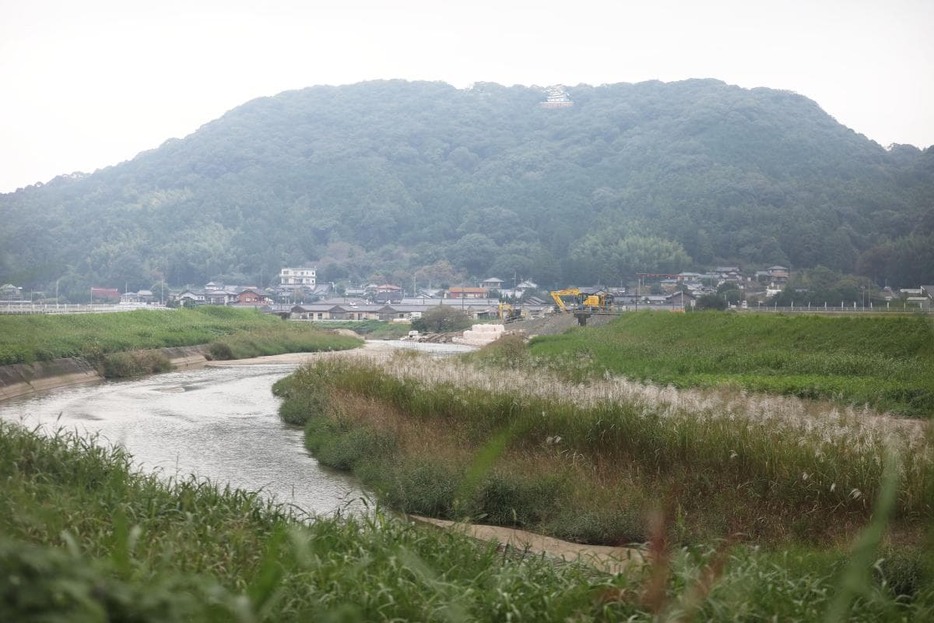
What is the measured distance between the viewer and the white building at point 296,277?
129m

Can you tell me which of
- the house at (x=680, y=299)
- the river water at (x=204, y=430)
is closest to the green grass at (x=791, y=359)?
the river water at (x=204, y=430)

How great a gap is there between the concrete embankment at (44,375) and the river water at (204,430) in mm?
672

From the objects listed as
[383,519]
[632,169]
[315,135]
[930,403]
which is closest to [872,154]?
[632,169]

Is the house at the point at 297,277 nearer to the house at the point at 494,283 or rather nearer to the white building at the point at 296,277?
the white building at the point at 296,277

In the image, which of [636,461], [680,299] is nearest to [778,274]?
[680,299]

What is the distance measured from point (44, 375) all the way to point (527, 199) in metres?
130

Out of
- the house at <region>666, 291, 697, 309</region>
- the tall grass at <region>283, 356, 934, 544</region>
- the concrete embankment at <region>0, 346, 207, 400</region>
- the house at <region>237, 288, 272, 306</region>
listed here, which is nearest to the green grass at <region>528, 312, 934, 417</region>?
the tall grass at <region>283, 356, 934, 544</region>

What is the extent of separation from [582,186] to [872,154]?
44.7 metres

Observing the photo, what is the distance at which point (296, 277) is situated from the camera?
13025 centimetres

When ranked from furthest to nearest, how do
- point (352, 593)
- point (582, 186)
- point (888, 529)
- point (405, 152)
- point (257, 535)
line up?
point (405, 152), point (582, 186), point (888, 529), point (257, 535), point (352, 593)

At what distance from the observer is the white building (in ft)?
423

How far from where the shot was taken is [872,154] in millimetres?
137250

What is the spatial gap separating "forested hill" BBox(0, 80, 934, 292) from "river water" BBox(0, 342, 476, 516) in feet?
123

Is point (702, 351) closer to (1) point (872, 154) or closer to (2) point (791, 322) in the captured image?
(2) point (791, 322)
